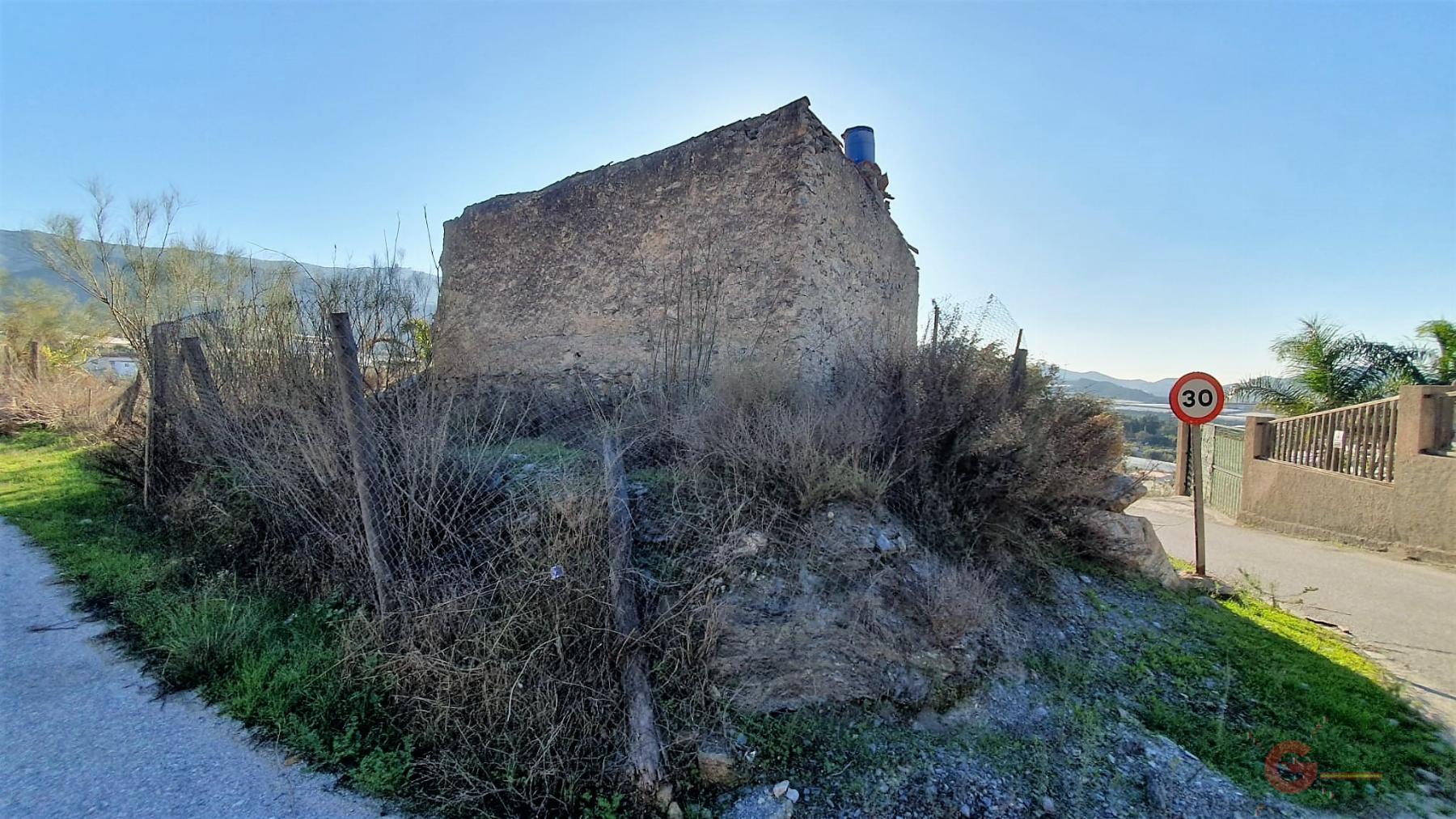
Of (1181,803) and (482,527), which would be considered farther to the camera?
(482,527)

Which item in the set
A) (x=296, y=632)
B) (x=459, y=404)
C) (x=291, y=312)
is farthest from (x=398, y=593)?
(x=291, y=312)

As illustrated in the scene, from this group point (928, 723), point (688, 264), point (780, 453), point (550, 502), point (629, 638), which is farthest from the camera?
point (688, 264)

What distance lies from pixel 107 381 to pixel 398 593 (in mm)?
17970

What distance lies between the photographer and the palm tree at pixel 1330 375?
12031 mm

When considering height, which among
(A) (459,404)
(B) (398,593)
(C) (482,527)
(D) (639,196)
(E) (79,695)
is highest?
(D) (639,196)

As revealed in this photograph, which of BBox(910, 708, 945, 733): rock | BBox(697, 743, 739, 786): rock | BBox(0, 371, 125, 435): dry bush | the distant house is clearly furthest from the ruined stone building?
the distant house

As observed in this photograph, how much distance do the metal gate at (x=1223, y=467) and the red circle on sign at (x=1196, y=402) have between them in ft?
28.1

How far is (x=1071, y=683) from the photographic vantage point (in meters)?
3.64

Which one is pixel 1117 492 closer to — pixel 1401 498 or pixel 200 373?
pixel 1401 498

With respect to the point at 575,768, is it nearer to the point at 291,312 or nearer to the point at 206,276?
the point at 291,312

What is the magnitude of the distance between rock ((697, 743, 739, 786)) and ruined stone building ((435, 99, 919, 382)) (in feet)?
12.3

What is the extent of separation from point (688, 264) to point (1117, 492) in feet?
16.6

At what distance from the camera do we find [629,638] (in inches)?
120
